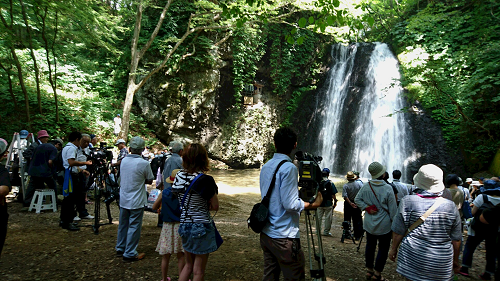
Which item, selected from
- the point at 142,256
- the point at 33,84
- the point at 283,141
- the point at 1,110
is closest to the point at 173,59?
the point at 33,84

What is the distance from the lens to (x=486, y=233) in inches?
176

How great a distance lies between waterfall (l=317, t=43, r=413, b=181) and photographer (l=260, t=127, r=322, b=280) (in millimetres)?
15860

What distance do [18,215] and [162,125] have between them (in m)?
11.2

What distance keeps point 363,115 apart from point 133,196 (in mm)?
17627

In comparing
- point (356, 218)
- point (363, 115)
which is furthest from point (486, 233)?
point (363, 115)

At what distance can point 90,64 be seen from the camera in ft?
46.8

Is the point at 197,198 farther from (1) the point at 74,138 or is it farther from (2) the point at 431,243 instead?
(1) the point at 74,138

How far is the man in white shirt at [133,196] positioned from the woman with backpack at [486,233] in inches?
212

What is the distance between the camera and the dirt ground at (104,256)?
11.7 ft

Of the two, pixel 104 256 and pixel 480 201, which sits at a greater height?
pixel 480 201

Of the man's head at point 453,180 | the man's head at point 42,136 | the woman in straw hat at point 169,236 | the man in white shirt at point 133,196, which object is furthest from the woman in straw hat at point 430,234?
the man's head at point 42,136

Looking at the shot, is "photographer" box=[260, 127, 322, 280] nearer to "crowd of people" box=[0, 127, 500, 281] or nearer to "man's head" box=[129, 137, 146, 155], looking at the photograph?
"crowd of people" box=[0, 127, 500, 281]

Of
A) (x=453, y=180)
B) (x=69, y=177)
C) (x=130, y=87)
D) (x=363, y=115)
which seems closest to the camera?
(x=453, y=180)

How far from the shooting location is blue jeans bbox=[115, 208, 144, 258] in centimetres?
392
